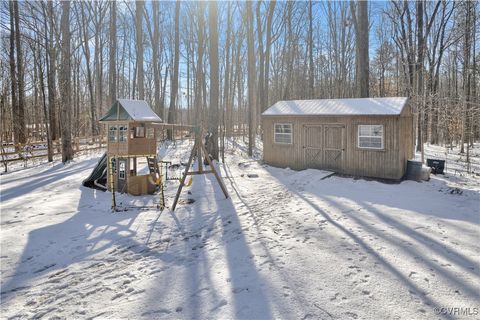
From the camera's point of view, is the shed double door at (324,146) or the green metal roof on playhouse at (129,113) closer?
the green metal roof on playhouse at (129,113)

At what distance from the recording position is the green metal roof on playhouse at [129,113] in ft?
35.2

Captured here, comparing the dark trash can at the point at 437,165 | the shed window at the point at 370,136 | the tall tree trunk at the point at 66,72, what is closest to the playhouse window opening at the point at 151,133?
the tall tree trunk at the point at 66,72

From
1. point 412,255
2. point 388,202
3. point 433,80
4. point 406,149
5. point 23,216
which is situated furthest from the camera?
point 433,80

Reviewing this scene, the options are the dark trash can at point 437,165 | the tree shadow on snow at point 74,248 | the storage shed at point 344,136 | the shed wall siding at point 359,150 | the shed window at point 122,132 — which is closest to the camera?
the tree shadow on snow at point 74,248

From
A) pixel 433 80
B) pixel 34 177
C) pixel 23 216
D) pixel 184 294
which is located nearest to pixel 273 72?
pixel 433 80

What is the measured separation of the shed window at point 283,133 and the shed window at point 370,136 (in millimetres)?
3236

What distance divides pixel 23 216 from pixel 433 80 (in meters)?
26.8

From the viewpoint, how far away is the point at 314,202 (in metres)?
9.40

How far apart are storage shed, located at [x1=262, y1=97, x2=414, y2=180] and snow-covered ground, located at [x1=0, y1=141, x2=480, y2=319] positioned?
2462 millimetres

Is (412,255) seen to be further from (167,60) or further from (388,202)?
(167,60)

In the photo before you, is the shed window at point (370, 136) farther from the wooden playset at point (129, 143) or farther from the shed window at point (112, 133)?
the shed window at point (112, 133)

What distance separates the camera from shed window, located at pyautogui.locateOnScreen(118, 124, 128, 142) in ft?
35.7

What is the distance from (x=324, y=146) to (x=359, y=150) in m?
1.53

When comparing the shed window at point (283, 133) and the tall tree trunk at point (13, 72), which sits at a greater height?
the tall tree trunk at point (13, 72)
